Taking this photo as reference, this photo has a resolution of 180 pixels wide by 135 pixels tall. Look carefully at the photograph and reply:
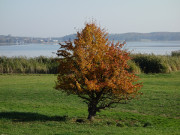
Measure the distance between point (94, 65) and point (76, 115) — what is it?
2571 mm

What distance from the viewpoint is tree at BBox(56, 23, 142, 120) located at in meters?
9.37

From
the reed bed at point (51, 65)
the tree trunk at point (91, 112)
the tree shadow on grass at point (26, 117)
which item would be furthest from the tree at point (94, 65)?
the reed bed at point (51, 65)

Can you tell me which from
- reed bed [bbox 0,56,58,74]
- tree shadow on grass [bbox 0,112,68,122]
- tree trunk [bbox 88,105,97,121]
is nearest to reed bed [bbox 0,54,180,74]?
reed bed [bbox 0,56,58,74]

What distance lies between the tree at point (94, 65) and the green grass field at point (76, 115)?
46.5 inches

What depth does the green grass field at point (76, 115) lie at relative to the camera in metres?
8.41

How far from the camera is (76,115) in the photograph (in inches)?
437

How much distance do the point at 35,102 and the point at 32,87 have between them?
5.03 meters

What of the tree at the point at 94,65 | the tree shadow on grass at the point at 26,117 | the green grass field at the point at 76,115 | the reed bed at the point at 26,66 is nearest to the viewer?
the green grass field at the point at 76,115

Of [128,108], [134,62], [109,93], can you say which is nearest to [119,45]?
[109,93]

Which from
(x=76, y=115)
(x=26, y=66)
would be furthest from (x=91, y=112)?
(x=26, y=66)

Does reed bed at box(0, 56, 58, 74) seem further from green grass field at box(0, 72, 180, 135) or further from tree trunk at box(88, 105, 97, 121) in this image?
tree trunk at box(88, 105, 97, 121)

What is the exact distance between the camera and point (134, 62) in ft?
92.7

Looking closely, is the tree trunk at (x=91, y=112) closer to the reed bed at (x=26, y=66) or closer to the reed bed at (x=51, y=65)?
the reed bed at (x=51, y=65)

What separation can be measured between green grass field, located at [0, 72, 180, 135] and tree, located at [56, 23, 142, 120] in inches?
46.5
